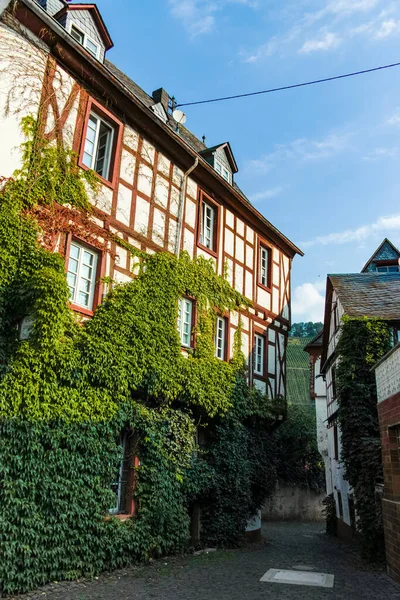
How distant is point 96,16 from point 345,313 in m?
10.4

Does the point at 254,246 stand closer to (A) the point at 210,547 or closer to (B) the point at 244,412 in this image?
(B) the point at 244,412

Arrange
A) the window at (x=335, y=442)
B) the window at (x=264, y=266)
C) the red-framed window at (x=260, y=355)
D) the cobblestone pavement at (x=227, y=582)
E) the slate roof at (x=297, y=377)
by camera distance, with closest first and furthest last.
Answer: the cobblestone pavement at (x=227, y=582), the red-framed window at (x=260, y=355), the window at (x=264, y=266), the window at (x=335, y=442), the slate roof at (x=297, y=377)

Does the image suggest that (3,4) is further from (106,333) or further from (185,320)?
(185,320)

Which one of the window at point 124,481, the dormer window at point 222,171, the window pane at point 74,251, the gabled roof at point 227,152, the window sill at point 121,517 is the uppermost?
the gabled roof at point 227,152

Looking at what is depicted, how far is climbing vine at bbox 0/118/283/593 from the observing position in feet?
27.2

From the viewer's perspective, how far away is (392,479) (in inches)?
385

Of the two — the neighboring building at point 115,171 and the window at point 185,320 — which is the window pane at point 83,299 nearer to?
the neighboring building at point 115,171

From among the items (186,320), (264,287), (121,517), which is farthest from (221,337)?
(121,517)

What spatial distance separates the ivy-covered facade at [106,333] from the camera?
8.62m

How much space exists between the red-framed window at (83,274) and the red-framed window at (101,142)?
170cm

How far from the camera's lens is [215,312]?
47.3 feet

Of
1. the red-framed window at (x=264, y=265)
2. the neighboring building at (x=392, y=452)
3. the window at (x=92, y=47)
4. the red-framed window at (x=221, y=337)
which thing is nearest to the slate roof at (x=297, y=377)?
the red-framed window at (x=264, y=265)

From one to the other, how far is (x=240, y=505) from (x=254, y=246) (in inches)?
325

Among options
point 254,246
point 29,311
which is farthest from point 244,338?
point 29,311
